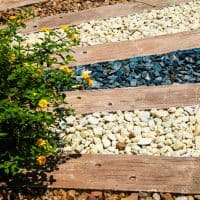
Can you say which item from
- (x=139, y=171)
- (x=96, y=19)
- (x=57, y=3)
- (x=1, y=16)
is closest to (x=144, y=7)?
(x=96, y=19)

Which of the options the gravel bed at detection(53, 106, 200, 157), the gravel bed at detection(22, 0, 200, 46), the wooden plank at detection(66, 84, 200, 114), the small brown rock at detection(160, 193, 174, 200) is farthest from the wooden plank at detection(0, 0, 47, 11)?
the small brown rock at detection(160, 193, 174, 200)

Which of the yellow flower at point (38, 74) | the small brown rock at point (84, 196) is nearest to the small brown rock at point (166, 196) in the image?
the small brown rock at point (84, 196)

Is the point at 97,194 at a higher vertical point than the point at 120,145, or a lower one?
lower

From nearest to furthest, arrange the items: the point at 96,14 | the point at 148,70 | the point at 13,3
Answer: the point at 148,70 < the point at 96,14 < the point at 13,3

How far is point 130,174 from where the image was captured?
3.71 meters

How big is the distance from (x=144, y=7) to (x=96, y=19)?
0.71m

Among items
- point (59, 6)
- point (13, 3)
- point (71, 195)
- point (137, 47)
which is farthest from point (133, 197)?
point (13, 3)

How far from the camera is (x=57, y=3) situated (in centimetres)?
744

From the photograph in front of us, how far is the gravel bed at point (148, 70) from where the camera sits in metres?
4.93

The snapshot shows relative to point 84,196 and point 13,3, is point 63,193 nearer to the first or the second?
point 84,196

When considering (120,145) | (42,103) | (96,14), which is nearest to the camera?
(42,103)

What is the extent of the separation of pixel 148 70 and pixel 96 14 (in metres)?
2.07

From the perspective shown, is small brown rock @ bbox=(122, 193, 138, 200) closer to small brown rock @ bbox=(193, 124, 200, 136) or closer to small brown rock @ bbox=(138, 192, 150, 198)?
small brown rock @ bbox=(138, 192, 150, 198)

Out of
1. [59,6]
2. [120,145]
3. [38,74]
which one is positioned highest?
[59,6]
